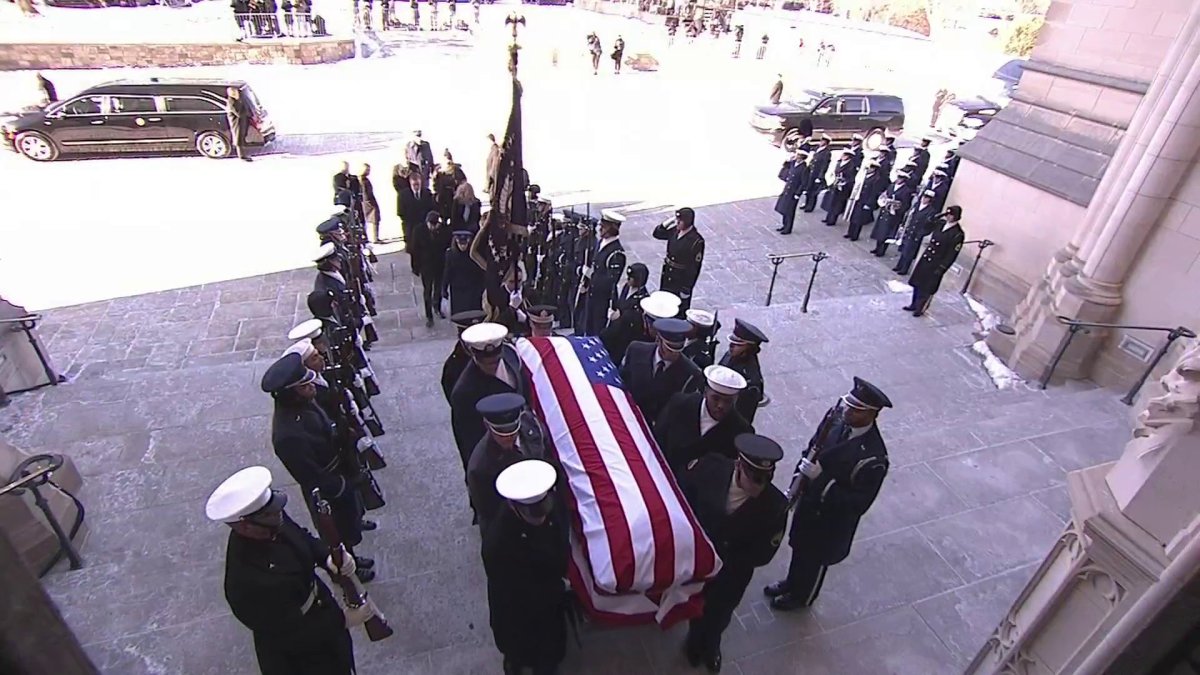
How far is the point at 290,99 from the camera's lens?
16219 millimetres

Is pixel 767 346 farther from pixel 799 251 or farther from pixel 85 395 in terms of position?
pixel 85 395

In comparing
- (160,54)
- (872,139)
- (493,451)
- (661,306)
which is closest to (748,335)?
(661,306)

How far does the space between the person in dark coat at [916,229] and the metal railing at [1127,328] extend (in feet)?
9.86

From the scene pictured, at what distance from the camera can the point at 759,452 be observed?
2721 millimetres

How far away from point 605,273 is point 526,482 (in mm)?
3391

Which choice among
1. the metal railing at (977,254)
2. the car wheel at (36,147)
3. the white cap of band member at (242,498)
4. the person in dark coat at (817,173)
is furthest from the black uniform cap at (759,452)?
the car wheel at (36,147)

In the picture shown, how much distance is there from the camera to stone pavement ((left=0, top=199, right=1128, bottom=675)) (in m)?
3.30

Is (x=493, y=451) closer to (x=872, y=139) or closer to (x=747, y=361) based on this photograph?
(x=747, y=361)

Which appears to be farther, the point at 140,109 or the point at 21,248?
the point at 140,109

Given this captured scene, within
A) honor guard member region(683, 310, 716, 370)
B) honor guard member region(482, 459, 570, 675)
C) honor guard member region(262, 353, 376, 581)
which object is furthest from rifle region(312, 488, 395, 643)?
honor guard member region(683, 310, 716, 370)

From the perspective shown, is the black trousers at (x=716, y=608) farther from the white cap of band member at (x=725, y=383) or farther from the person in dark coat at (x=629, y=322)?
the person in dark coat at (x=629, y=322)

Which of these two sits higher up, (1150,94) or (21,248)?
(1150,94)

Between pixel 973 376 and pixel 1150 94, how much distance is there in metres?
2.86

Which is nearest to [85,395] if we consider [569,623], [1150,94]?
[569,623]
